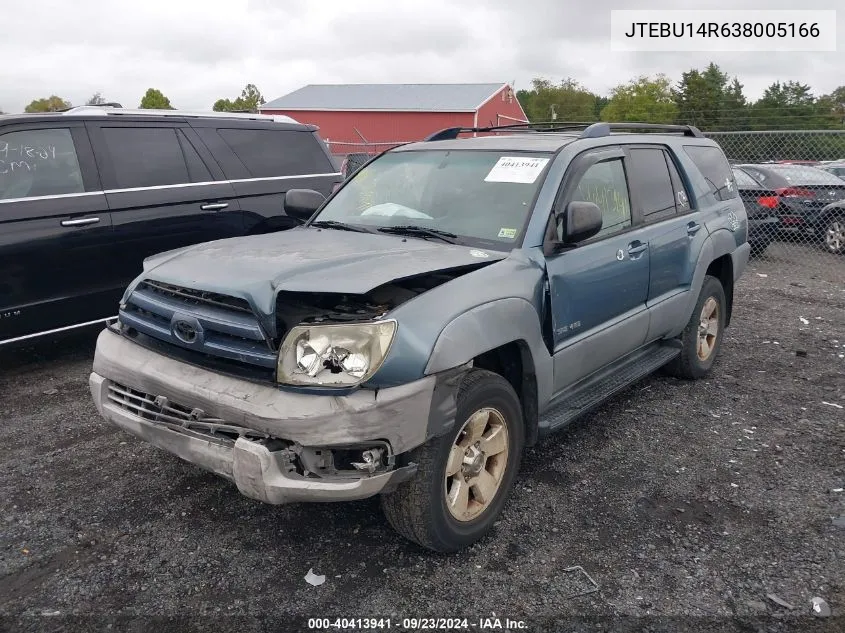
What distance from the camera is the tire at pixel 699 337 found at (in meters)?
5.03

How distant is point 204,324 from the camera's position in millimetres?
2828

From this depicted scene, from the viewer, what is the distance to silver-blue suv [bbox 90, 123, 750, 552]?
8.51 feet

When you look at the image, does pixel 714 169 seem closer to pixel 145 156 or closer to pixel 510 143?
pixel 510 143

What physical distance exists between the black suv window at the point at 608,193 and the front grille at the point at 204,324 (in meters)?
1.96

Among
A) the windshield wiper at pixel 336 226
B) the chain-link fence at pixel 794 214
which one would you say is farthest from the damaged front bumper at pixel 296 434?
the chain-link fence at pixel 794 214

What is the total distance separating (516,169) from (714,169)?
2.53m

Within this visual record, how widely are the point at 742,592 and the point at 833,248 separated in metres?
10.5

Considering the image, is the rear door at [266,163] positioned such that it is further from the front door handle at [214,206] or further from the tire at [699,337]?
the tire at [699,337]

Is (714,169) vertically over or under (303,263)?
over

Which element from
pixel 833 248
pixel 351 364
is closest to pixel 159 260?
pixel 351 364

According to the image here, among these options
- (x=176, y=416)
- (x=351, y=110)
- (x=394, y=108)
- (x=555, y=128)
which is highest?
(x=351, y=110)

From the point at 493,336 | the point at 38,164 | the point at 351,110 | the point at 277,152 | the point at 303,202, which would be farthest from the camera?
the point at 351,110

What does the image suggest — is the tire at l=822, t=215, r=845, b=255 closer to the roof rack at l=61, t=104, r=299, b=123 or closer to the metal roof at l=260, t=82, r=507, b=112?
the roof rack at l=61, t=104, r=299, b=123

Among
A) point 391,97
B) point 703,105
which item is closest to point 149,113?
point 391,97
